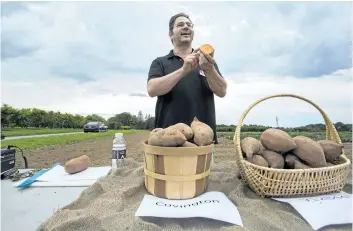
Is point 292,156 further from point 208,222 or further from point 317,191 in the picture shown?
point 208,222

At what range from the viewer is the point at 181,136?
3.04 feet

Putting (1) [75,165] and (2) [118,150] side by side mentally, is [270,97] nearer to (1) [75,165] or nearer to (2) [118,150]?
(2) [118,150]

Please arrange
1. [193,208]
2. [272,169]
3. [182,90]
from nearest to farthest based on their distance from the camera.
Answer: [193,208]
[272,169]
[182,90]

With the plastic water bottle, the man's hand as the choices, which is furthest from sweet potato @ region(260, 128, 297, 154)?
the plastic water bottle

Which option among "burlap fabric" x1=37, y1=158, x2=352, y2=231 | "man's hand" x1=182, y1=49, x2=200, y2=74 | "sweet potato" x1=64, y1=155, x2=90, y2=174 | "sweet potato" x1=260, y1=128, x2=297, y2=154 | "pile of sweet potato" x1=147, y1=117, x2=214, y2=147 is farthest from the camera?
"sweet potato" x1=64, y1=155, x2=90, y2=174

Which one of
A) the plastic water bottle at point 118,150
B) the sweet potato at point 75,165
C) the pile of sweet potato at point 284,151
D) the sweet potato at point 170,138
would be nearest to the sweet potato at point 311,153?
the pile of sweet potato at point 284,151

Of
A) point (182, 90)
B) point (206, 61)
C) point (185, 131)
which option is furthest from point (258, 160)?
point (182, 90)

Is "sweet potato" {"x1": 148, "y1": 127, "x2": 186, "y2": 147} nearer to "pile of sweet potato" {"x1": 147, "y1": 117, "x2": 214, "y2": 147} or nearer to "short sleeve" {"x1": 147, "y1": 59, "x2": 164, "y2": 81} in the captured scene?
"pile of sweet potato" {"x1": 147, "y1": 117, "x2": 214, "y2": 147}

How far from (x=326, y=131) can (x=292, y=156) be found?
37 centimetres

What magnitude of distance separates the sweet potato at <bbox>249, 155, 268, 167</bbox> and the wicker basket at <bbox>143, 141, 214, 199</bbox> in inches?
7.5

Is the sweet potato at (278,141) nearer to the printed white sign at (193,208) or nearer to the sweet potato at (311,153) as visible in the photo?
the sweet potato at (311,153)

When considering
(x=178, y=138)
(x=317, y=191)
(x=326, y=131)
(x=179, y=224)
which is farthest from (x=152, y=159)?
(x=326, y=131)

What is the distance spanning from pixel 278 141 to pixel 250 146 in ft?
0.36

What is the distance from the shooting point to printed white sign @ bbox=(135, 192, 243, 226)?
0.84 metres
